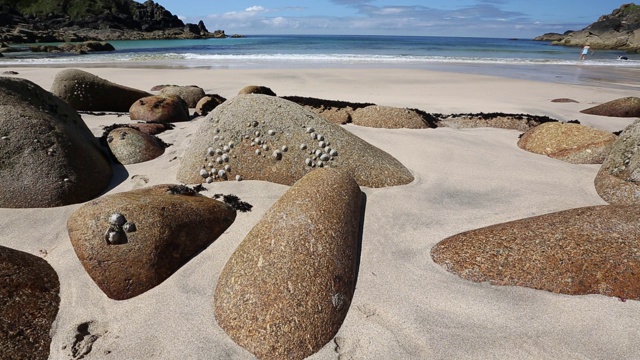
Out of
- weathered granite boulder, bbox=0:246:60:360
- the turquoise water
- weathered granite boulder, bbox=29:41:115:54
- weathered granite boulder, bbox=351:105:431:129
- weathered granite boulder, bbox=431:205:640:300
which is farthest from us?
weathered granite boulder, bbox=29:41:115:54

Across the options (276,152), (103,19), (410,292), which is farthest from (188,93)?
(103,19)

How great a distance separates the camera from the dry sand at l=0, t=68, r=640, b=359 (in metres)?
1.99

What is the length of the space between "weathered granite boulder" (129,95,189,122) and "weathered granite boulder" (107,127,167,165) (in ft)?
5.87

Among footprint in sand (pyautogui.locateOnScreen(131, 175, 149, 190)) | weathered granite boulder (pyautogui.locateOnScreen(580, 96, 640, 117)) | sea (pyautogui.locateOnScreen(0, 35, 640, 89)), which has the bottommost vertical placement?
footprint in sand (pyautogui.locateOnScreen(131, 175, 149, 190))

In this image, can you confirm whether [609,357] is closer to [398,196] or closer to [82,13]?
[398,196]

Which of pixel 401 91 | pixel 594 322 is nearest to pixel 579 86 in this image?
pixel 401 91

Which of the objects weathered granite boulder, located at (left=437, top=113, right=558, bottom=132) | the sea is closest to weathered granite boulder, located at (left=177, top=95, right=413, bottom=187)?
weathered granite boulder, located at (left=437, top=113, right=558, bottom=132)

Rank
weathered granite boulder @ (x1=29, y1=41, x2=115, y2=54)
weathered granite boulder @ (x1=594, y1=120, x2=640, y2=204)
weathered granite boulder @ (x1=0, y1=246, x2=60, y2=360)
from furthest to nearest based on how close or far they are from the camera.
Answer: weathered granite boulder @ (x1=29, y1=41, x2=115, y2=54) → weathered granite boulder @ (x1=594, y1=120, x2=640, y2=204) → weathered granite boulder @ (x1=0, y1=246, x2=60, y2=360)

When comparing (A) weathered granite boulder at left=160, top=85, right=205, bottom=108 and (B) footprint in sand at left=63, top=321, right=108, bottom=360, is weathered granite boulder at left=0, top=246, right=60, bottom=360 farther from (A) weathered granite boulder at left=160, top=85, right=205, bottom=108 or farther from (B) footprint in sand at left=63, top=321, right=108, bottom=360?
(A) weathered granite boulder at left=160, top=85, right=205, bottom=108

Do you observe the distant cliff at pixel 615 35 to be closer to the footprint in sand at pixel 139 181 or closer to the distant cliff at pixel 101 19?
the footprint in sand at pixel 139 181

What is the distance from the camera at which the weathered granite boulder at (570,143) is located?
Result: 4.73 metres

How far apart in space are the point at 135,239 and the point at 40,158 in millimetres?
1857

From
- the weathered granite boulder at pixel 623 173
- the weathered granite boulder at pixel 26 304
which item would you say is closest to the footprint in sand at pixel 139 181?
the weathered granite boulder at pixel 26 304

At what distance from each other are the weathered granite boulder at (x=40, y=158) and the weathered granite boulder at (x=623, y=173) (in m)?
5.16
